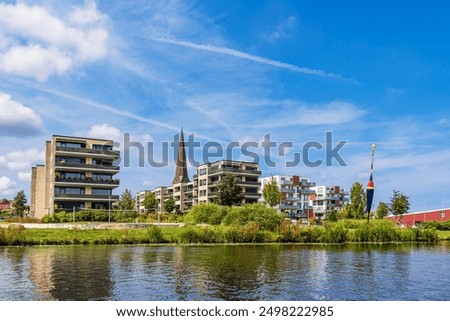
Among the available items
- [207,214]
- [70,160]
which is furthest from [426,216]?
[70,160]

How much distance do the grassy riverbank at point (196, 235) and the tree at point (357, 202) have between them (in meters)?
28.7

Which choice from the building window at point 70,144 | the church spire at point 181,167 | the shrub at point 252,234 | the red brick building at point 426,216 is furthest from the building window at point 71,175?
the red brick building at point 426,216

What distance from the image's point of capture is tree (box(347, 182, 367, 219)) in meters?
104

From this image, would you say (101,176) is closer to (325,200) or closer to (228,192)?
(228,192)

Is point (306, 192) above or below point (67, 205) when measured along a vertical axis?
above

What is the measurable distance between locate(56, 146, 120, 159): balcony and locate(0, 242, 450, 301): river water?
48.8 m

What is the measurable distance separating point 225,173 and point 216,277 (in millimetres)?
90579

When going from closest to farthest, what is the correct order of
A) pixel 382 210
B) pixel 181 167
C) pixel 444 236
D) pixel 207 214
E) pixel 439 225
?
pixel 207 214 → pixel 444 236 → pixel 439 225 → pixel 382 210 → pixel 181 167

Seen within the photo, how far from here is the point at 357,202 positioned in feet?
→ 347

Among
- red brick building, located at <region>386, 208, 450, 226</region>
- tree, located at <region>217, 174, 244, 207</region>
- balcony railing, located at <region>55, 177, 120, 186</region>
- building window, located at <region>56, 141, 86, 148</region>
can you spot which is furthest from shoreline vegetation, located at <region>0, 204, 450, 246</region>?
red brick building, located at <region>386, 208, 450, 226</region>

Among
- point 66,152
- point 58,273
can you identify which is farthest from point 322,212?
point 58,273

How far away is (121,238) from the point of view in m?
60.2

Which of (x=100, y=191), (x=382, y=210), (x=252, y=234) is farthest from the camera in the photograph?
(x=382, y=210)

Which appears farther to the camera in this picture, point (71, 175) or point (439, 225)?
point (439, 225)
